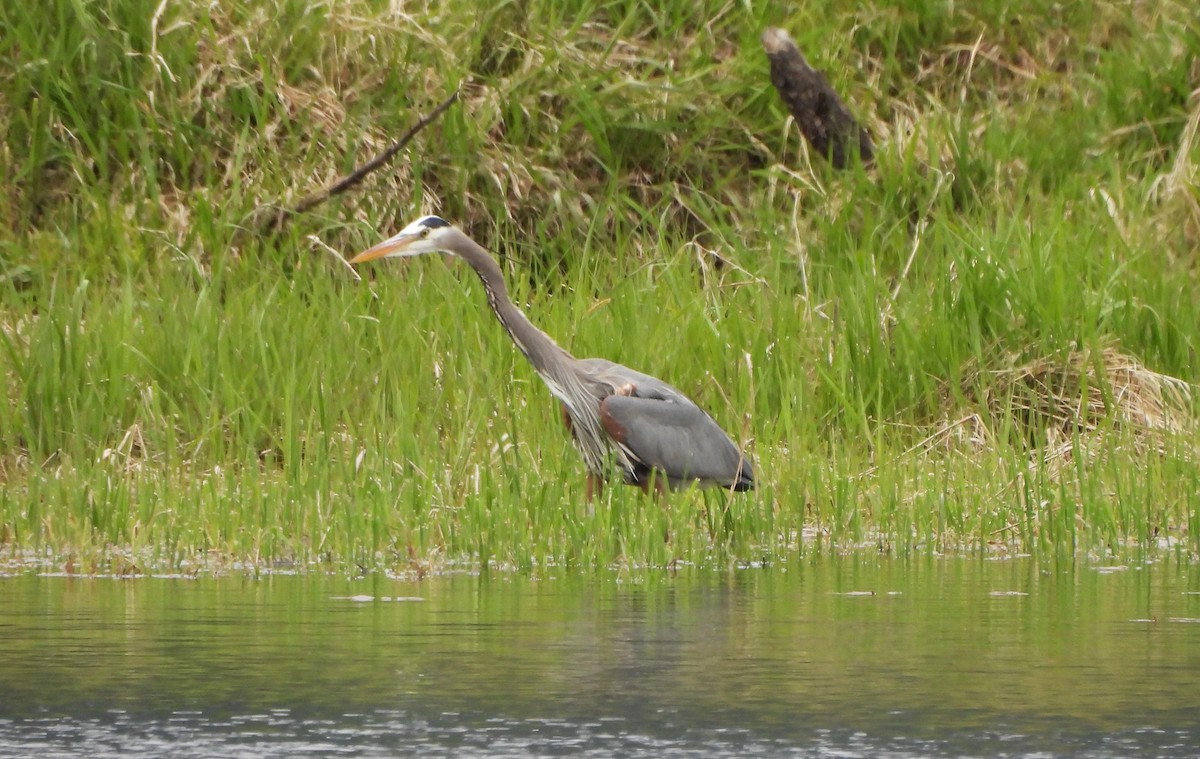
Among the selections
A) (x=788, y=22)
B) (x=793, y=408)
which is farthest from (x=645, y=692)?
(x=788, y=22)

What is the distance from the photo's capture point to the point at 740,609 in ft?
15.0

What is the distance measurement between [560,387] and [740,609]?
262cm

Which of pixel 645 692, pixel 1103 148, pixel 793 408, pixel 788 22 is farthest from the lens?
pixel 788 22

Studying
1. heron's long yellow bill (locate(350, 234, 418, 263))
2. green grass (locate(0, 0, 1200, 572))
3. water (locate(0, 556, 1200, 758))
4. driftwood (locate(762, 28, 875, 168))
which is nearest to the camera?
water (locate(0, 556, 1200, 758))

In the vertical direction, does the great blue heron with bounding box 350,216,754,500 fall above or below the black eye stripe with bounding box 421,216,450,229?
below

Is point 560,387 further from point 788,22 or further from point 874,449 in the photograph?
point 788,22

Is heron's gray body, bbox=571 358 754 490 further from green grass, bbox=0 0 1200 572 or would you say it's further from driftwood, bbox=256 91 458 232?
driftwood, bbox=256 91 458 232

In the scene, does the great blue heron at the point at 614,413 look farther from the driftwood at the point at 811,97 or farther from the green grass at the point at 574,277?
the driftwood at the point at 811,97

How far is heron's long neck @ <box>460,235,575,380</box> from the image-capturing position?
7.11 meters

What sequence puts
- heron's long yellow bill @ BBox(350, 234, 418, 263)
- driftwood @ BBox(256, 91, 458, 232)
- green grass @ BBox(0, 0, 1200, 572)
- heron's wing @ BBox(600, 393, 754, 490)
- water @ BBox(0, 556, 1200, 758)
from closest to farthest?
1. water @ BBox(0, 556, 1200, 758)
2. green grass @ BBox(0, 0, 1200, 572)
3. heron's wing @ BBox(600, 393, 754, 490)
4. heron's long yellow bill @ BBox(350, 234, 418, 263)
5. driftwood @ BBox(256, 91, 458, 232)

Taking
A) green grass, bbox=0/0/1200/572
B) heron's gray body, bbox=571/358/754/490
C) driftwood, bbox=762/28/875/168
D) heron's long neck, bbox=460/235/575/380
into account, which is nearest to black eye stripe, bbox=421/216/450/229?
heron's long neck, bbox=460/235/575/380

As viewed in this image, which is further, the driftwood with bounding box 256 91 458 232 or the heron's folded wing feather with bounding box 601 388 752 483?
the driftwood with bounding box 256 91 458 232

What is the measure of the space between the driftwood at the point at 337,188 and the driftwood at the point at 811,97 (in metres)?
1.68

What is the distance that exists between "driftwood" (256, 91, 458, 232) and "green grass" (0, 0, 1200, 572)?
7 centimetres
